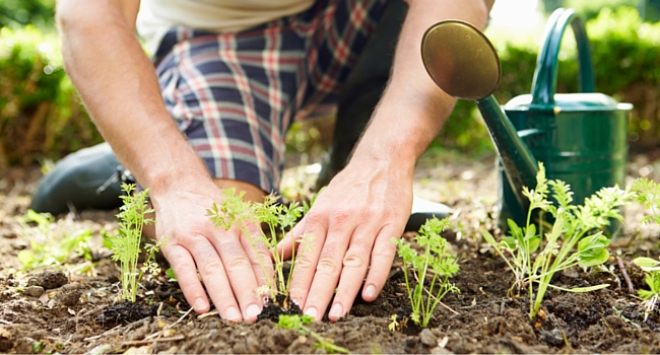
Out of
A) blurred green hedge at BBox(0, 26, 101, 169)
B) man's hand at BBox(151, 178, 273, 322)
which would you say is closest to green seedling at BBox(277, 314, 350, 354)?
man's hand at BBox(151, 178, 273, 322)

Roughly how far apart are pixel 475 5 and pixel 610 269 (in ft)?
3.33

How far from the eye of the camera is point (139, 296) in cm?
164

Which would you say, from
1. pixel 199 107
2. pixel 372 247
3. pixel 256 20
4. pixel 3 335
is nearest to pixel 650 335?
pixel 372 247

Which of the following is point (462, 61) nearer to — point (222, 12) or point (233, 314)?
point (233, 314)

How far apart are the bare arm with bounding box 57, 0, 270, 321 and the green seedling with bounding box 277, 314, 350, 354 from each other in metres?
0.14

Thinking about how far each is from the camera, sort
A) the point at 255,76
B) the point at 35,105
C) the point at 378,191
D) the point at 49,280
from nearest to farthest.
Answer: the point at 378,191, the point at 49,280, the point at 255,76, the point at 35,105

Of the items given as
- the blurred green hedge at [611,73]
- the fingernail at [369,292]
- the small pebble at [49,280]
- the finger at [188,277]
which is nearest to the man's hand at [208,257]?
the finger at [188,277]

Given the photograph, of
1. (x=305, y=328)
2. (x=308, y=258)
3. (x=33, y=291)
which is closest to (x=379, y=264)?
(x=308, y=258)

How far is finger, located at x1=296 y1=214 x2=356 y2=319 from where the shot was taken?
54.6 inches

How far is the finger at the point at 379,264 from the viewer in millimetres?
1443

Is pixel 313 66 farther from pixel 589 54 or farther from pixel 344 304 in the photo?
pixel 344 304

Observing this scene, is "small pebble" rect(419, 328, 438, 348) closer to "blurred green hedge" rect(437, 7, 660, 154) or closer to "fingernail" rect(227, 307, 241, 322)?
"fingernail" rect(227, 307, 241, 322)

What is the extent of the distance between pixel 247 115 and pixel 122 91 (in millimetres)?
834

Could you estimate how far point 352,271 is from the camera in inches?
56.6
